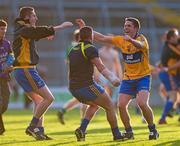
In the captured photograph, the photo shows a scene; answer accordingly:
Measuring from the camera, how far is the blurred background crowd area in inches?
1353

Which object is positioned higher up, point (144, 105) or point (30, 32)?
point (30, 32)

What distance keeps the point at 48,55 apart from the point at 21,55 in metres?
23.0

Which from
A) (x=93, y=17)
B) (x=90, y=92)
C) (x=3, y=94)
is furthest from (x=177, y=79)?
(x=93, y=17)

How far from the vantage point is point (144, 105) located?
10.8m

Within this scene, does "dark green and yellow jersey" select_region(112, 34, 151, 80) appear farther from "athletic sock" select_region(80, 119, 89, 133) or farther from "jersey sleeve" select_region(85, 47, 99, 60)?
"athletic sock" select_region(80, 119, 89, 133)

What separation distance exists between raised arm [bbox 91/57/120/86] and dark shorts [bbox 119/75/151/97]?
95cm

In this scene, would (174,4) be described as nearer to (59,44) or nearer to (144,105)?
(59,44)

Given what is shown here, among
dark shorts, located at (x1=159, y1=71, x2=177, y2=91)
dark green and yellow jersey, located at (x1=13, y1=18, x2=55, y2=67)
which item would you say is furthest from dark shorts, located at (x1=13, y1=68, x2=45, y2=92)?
dark shorts, located at (x1=159, y1=71, x2=177, y2=91)

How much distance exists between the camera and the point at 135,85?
36.6 ft

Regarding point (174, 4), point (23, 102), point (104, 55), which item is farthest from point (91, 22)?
point (104, 55)

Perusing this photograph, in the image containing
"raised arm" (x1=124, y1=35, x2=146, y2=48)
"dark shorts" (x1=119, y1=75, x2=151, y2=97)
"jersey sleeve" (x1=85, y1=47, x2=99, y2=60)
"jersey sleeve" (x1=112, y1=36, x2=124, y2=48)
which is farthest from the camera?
"jersey sleeve" (x1=112, y1=36, x2=124, y2=48)

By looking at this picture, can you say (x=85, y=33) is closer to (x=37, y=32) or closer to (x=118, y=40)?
(x=118, y=40)

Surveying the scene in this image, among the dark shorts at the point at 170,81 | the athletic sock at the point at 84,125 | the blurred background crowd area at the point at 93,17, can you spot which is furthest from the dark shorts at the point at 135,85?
the blurred background crowd area at the point at 93,17

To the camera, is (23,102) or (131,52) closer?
(131,52)
